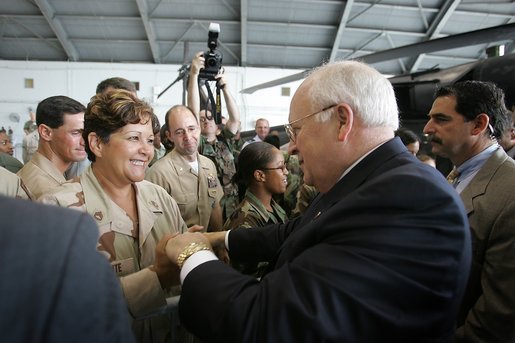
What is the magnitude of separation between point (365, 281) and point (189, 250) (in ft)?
1.95

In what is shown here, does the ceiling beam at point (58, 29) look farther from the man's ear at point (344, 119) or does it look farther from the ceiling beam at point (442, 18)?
the man's ear at point (344, 119)

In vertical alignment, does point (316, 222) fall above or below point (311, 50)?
below

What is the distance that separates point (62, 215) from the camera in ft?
1.71

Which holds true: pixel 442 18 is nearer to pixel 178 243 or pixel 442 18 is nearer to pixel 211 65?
pixel 211 65

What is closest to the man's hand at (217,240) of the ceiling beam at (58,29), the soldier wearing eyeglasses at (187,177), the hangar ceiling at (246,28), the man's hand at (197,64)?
the soldier wearing eyeglasses at (187,177)

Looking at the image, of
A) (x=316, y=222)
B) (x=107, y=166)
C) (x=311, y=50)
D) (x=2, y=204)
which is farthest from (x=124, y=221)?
(x=311, y=50)

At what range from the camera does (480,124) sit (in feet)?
7.05

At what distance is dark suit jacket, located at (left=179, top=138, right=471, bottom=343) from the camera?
2.97ft

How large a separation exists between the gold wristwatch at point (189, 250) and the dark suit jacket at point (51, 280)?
69 cm

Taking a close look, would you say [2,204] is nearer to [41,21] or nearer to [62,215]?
[62,215]

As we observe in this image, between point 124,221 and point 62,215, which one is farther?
point 124,221

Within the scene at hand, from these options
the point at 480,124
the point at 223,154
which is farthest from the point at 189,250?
the point at 223,154

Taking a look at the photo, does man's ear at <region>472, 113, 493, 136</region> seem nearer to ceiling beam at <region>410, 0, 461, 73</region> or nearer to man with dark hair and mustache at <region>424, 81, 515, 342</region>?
man with dark hair and mustache at <region>424, 81, 515, 342</region>

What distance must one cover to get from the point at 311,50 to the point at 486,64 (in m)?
8.20
